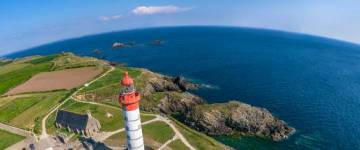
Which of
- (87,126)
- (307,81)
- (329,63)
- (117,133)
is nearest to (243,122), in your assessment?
(117,133)

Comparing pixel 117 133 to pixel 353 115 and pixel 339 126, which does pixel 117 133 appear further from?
pixel 353 115

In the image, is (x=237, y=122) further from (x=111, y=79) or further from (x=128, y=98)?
(x=111, y=79)

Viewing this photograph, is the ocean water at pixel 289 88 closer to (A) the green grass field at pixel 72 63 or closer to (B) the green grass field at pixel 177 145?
(B) the green grass field at pixel 177 145

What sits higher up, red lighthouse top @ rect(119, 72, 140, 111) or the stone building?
red lighthouse top @ rect(119, 72, 140, 111)

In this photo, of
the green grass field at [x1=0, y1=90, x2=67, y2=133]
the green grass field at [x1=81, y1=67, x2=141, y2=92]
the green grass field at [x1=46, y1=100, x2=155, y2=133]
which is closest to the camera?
the green grass field at [x1=46, y1=100, x2=155, y2=133]

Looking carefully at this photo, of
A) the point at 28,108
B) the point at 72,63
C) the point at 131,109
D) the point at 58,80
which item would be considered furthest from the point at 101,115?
the point at 72,63

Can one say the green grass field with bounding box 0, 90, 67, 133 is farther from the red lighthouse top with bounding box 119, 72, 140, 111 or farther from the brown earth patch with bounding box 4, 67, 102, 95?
the red lighthouse top with bounding box 119, 72, 140, 111

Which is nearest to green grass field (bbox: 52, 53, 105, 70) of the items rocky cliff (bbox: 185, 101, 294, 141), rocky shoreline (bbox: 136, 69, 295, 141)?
rocky shoreline (bbox: 136, 69, 295, 141)
